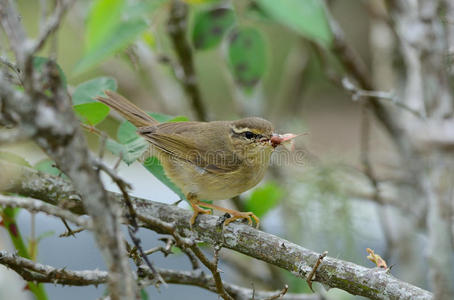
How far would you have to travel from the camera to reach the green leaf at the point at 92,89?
220 centimetres

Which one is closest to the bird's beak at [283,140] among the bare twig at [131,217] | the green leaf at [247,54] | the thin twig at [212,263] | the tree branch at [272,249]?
the green leaf at [247,54]

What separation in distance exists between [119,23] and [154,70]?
2.27 m

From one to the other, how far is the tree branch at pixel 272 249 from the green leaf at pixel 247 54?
1058 millimetres

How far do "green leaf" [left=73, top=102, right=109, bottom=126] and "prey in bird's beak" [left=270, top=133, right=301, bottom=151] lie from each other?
1105 mm

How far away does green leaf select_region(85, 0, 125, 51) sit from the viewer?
216 cm

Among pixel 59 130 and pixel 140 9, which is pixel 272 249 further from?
pixel 140 9

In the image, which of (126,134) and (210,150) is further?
(210,150)

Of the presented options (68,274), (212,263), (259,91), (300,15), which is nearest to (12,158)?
(68,274)

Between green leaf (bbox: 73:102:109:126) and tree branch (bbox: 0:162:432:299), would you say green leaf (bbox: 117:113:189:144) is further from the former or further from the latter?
tree branch (bbox: 0:162:432:299)

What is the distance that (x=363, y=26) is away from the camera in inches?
343

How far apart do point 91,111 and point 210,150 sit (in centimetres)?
133

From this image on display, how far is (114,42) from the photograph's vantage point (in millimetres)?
2232

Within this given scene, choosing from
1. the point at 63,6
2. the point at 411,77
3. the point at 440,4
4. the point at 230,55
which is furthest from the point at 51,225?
the point at 63,6

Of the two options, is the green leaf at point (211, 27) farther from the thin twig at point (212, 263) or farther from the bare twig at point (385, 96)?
the thin twig at point (212, 263)
